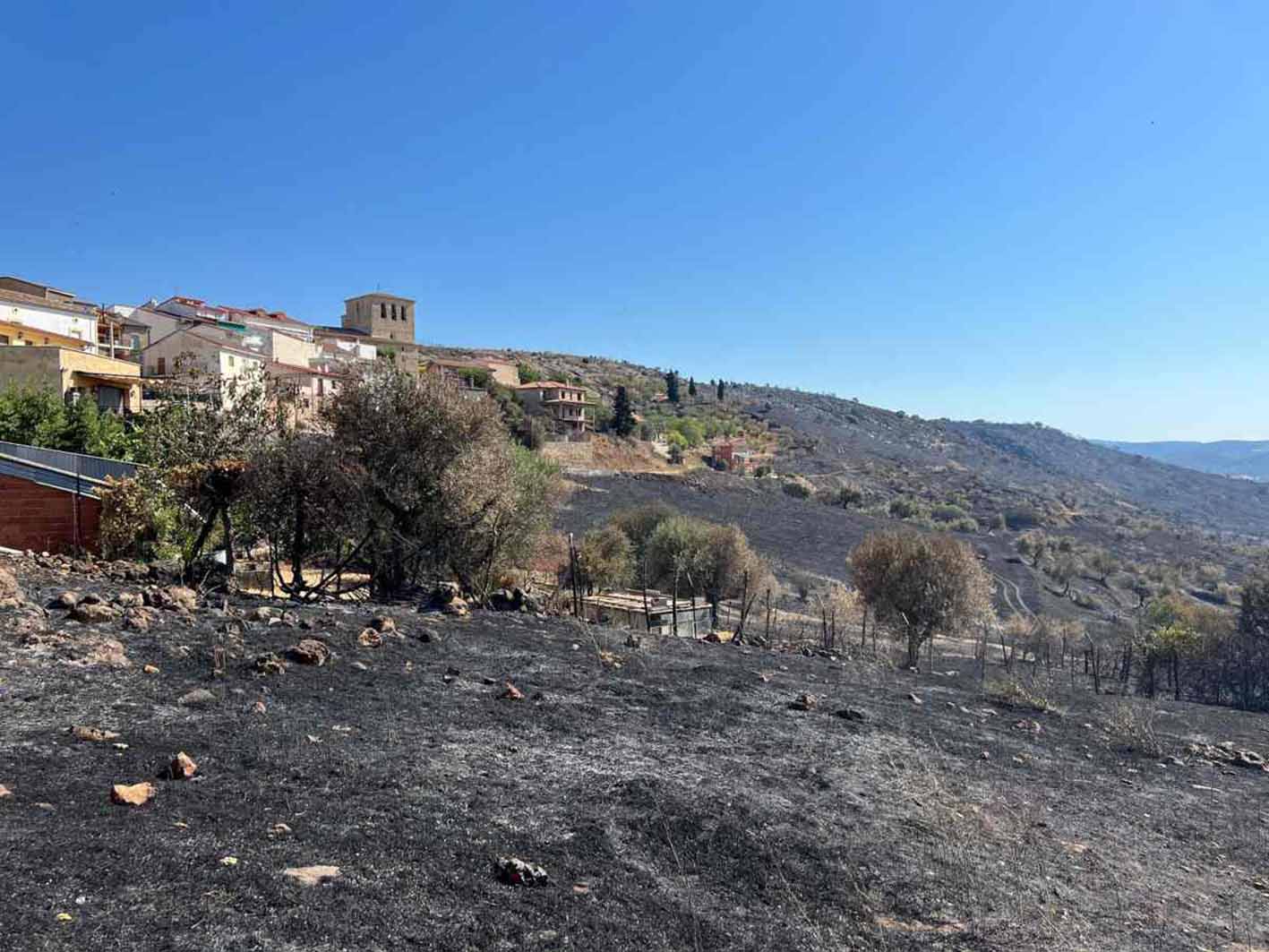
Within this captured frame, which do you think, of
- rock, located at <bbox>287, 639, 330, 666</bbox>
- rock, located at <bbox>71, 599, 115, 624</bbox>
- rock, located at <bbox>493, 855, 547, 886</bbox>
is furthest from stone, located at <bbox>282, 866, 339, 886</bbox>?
rock, located at <bbox>71, 599, 115, 624</bbox>

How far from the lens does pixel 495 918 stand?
4.21m

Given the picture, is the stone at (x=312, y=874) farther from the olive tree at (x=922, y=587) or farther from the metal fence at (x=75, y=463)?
the olive tree at (x=922, y=587)

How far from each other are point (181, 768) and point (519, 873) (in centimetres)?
241

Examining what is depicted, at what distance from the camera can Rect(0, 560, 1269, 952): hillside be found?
13.6 feet

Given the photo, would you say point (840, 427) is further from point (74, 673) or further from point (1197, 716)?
point (74, 673)

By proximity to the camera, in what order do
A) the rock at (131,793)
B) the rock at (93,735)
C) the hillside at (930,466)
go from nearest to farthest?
1. the rock at (131,793)
2. the rock at (93,735)
3. the hillside at (930,466)

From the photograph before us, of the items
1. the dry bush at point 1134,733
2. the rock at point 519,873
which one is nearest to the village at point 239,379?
the dry bush at point 1134,733

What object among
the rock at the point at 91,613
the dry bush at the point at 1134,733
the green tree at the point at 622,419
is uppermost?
the green tree at the point at 622,419

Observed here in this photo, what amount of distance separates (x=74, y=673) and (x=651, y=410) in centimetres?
8436

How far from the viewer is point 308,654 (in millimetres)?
Answer: 8719

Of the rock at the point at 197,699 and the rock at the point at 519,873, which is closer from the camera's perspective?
the rock at the point at 519,873

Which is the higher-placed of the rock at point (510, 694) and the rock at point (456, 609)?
the rock at point (456, 609)

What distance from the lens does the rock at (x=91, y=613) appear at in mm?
8836

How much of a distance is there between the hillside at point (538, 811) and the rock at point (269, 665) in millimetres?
95
